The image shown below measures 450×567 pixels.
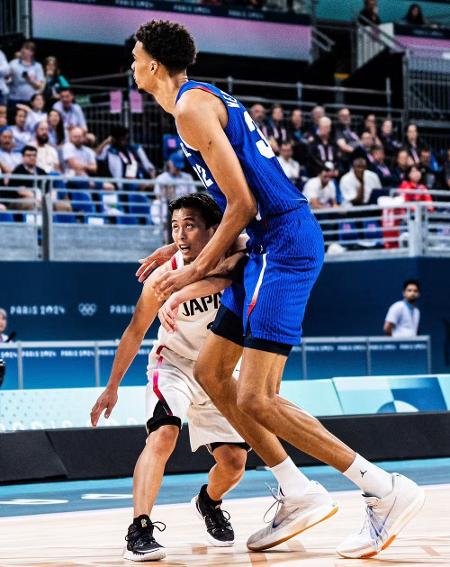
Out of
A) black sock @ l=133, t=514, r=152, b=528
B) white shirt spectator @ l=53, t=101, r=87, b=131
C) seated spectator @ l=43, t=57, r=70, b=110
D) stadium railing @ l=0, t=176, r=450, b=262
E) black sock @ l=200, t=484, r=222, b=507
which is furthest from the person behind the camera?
seated spectator @ l=43, t=57, r=70, b=110

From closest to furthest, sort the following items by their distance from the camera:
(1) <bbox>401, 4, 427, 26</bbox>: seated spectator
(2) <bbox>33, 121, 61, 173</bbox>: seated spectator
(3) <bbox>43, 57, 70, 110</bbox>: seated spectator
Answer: (2) <bbox>33, 121, 61, 173</bbox>: seated spectator < (3) <bbox>43, 57, 70, 110</bbox>: seated spectator < (1) <bbox>401, 4, 427, 26</bbox>: seated spectator

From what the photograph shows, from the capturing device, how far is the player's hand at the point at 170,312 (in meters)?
6.01

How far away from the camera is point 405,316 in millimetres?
18281

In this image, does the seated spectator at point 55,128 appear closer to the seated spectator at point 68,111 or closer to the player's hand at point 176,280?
the seated spectator at point 68,111

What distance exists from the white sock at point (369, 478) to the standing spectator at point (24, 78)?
14.3 metres

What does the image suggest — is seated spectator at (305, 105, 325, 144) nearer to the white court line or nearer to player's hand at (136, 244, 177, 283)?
the white court line

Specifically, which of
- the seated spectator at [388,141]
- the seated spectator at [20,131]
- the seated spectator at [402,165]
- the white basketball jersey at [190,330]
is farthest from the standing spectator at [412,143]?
the white basketball jersey at [190,330]

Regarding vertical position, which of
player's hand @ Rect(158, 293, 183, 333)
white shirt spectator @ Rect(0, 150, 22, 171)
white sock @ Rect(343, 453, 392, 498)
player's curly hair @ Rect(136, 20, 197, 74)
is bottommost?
white sock @ Rect(343, 453, 392, 498)

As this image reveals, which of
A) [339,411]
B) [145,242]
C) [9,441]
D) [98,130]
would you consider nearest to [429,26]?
[98,130]

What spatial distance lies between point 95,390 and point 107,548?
5.21 m

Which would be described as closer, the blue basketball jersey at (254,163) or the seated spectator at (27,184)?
the blue basketball jersey at (254,163)

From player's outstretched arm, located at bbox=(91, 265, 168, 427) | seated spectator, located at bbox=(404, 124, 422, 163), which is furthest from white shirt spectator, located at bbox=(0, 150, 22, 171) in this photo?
player's outstretched arm, located at bbox=(91, 265, 168, 427)

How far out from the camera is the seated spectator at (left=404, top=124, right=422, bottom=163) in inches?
914

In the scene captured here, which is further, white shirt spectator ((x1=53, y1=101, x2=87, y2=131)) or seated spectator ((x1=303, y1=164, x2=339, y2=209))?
seated spectator ((x1=303, y1=164, x2=339, y2=209))
